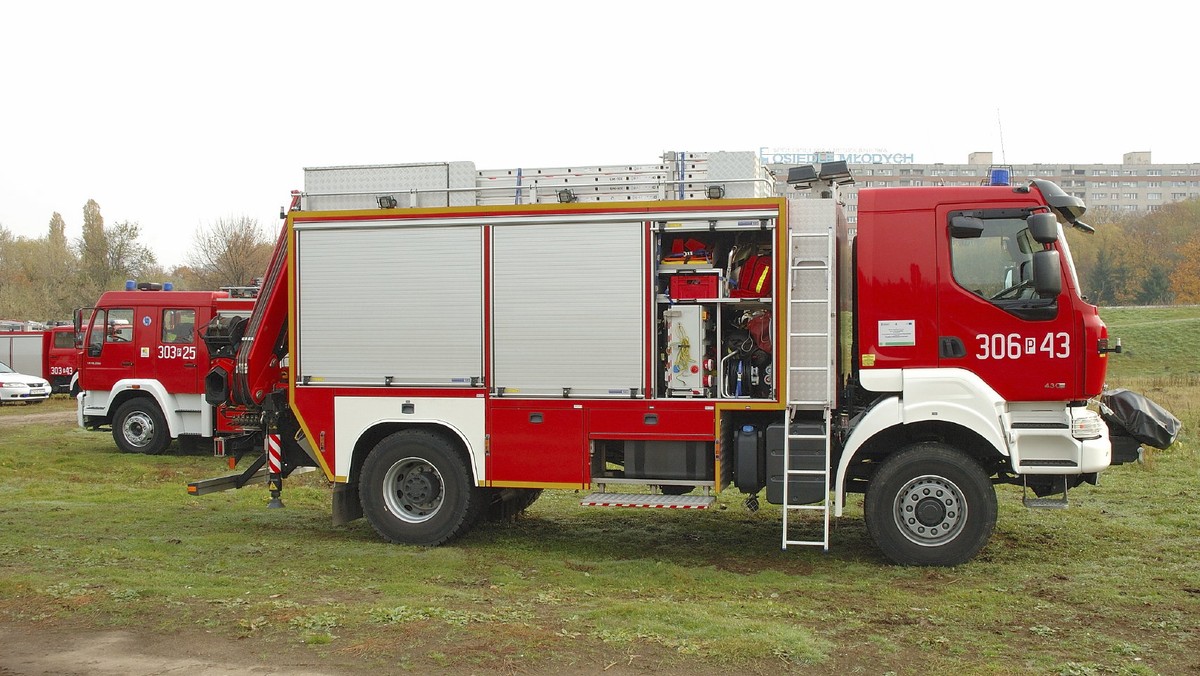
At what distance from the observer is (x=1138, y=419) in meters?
8.83

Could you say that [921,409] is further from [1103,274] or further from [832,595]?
[1103,274]

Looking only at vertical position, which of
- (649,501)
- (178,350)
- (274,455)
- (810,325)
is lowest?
(649,501)

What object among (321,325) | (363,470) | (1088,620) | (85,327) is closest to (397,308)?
(321,325)

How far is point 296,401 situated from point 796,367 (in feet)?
15.5

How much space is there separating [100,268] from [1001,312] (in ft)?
200

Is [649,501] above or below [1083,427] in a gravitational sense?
below

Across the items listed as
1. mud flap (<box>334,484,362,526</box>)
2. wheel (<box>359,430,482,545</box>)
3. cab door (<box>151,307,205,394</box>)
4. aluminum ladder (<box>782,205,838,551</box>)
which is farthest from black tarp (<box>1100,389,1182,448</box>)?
cab door (<box>151,307,205,394</box>)

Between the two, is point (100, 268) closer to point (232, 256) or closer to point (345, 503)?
point (232, 256)

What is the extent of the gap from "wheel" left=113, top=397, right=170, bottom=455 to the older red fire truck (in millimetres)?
8790

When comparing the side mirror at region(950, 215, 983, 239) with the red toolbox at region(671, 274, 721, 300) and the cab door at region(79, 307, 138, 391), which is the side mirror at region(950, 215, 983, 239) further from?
the cab door at region(79, 307, 138, 391)

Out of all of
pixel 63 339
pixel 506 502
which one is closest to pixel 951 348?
pixel 506 502

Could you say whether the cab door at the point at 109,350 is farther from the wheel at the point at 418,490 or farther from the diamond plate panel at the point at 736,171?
the diamond plate panel at the point at 736,171

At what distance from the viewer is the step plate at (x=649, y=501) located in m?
9.20

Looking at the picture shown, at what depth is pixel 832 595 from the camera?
7977mm
